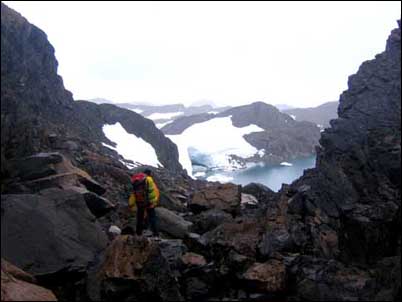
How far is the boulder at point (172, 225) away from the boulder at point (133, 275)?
9.90 feet

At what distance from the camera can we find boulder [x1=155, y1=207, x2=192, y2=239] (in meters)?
12.0

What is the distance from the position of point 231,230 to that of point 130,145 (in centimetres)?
3340

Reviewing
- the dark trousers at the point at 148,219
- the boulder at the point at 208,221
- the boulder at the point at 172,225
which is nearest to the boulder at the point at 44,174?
the dark trousers at the point at 148,219

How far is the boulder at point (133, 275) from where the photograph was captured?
838cm

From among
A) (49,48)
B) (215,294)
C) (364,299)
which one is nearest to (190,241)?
(215,294)

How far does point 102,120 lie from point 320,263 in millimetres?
38080

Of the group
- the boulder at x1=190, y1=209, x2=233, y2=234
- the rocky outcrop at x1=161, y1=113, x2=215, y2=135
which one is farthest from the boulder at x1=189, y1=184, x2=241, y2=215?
the rocky outcrop at x1=161, y1=113, x2=215, y2=135

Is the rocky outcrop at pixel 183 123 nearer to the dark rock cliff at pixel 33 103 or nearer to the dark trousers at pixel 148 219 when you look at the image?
the dark rock cliff at pixel 33 103

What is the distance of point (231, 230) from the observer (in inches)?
442

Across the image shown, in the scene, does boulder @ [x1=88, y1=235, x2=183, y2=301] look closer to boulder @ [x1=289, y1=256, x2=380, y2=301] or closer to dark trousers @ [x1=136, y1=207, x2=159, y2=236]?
dark trousers @ [x1=136, y1=207, x2=159, y2=236]

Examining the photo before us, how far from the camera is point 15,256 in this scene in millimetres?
8188

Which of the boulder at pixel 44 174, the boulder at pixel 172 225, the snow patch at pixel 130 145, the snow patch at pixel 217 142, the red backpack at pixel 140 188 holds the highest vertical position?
the boulder at pixel 44 174

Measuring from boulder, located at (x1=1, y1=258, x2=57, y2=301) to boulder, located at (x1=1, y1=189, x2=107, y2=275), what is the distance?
0.64 metres

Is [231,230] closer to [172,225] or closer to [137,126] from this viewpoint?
[172,225]
